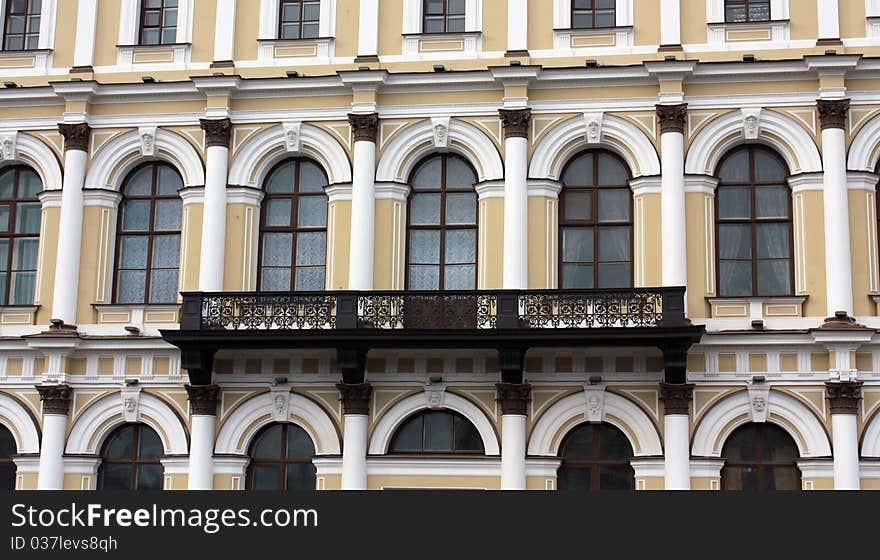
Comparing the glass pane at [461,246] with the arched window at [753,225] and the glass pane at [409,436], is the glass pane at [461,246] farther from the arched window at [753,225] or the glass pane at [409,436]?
the arched window at [753,225]

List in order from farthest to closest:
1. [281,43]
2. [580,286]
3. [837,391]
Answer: [281,43] < [580,286] < [837,391]

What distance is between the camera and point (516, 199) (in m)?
25.7

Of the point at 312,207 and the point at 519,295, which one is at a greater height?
the point at 312,207

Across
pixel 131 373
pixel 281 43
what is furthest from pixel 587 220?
pixel 131 373

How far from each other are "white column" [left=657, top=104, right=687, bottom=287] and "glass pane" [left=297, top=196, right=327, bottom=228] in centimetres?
710

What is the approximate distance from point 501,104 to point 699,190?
4.46 metres

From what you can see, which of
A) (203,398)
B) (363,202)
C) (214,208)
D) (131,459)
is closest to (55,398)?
(131,459)

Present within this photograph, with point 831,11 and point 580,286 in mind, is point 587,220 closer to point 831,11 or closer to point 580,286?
point 580,286

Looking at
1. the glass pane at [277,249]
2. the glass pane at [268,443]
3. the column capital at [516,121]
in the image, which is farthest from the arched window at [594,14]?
the glass pane at [268,443]

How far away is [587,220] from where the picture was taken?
26016 millimetres

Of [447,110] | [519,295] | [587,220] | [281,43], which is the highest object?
[281,43]

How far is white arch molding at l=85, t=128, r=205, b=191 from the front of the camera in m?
A: 27.1

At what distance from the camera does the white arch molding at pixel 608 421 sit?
24609 millimetres

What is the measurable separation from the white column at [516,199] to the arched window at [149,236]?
712cm
